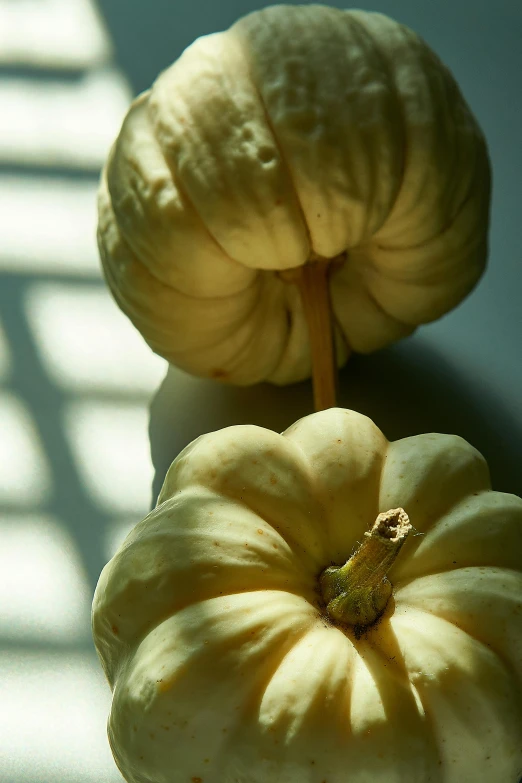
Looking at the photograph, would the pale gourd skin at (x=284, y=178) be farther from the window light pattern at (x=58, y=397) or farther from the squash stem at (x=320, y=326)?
the window light pattern at (x=58, y=397)

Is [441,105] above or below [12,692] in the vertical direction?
above

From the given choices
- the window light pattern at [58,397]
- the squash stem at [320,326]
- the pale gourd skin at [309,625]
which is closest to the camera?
the pale gourd skin at [309,625]

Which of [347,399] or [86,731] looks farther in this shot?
[347,399]

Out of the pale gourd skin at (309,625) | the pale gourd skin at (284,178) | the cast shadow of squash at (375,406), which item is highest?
the pale gourd skin at (284,178)

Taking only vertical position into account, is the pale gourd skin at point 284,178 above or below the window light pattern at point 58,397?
above

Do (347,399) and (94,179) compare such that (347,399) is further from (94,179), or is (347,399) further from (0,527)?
(94,179)

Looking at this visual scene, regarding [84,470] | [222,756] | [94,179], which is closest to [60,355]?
[84,470]

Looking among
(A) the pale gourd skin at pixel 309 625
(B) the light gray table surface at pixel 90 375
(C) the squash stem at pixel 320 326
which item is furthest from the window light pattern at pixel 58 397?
(C) the squash stem at pixel 320 326
